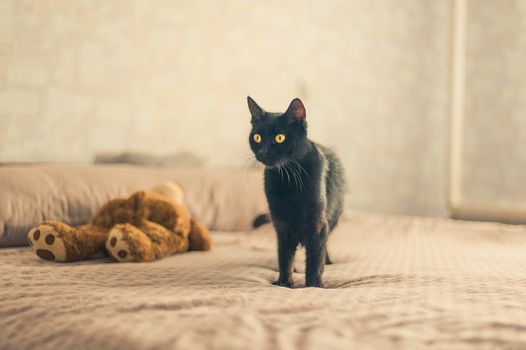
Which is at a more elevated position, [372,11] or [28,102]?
[372,11]

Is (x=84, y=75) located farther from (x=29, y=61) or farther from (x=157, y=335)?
(x=157, y=335)

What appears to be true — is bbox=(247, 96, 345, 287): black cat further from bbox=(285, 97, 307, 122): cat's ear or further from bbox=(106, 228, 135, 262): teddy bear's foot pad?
bbox=(106, 228, 135, 262): teddy bear's foot pad

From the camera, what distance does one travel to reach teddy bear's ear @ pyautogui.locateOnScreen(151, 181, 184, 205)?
71.4 inches

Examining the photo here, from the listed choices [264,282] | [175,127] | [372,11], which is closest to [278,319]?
[264,282]

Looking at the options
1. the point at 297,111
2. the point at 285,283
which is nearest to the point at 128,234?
the point at 285,283

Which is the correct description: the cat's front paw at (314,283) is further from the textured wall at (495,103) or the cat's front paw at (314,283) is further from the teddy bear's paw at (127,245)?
the textured wall at (495,103)

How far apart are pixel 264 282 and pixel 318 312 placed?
1.34ft

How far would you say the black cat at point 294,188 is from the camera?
4.03ft

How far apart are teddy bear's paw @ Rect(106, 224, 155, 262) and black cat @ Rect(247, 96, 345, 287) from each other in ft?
1.19

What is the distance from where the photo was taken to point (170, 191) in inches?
72.3

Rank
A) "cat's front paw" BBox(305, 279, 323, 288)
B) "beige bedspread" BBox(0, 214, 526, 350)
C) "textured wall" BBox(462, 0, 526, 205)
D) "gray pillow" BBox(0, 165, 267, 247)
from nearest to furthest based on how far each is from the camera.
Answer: "beige bedspread" BBox(0, 214, 526, 350), "cat's front paw" BBox(305, 279, 323, 288), "gray pillow" BBox(0, 165, 267, 247), "textured wall" BBox(462, 0, 526, 205)

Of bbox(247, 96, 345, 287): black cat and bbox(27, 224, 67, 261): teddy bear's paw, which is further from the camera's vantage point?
bbox(27, 224, 67, 261): teddy bear's paw

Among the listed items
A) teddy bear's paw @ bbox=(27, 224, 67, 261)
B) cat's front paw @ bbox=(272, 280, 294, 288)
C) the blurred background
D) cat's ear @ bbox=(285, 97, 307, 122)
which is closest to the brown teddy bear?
teddy bear's paw @ bbox=(27, 224, 67, 261)

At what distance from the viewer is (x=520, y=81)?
11.2 feet
